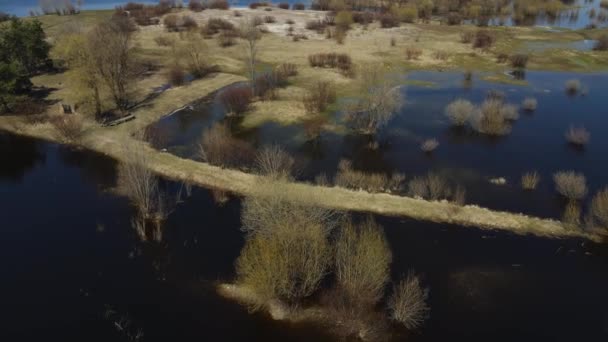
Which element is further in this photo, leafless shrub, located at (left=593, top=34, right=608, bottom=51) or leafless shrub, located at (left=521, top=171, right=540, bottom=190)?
leafless shrub, located at (left=593, top=34, right=608, bottom=51)

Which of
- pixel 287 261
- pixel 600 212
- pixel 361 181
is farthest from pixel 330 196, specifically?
pixel 600 212

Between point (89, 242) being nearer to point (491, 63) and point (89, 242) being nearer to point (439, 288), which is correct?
point (439, 288)

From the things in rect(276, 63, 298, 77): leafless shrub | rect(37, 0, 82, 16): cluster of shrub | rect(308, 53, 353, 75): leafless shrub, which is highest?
rect(37, 0, 82, 16): cluster of shrub

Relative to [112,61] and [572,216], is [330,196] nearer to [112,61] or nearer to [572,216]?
[572,216]

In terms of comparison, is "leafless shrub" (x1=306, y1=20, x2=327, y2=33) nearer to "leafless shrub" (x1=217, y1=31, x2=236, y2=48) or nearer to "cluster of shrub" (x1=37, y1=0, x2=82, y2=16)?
"leafless shrub" (x1=217, y1=31, x2=236, y2=48)

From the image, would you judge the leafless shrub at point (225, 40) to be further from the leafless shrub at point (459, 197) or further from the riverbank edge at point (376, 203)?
the leafless shrub at point (459, 197)

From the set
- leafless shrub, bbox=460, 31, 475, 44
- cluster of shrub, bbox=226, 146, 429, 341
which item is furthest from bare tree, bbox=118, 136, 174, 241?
leafless shrub, bbox=460, 31, 475, 44
